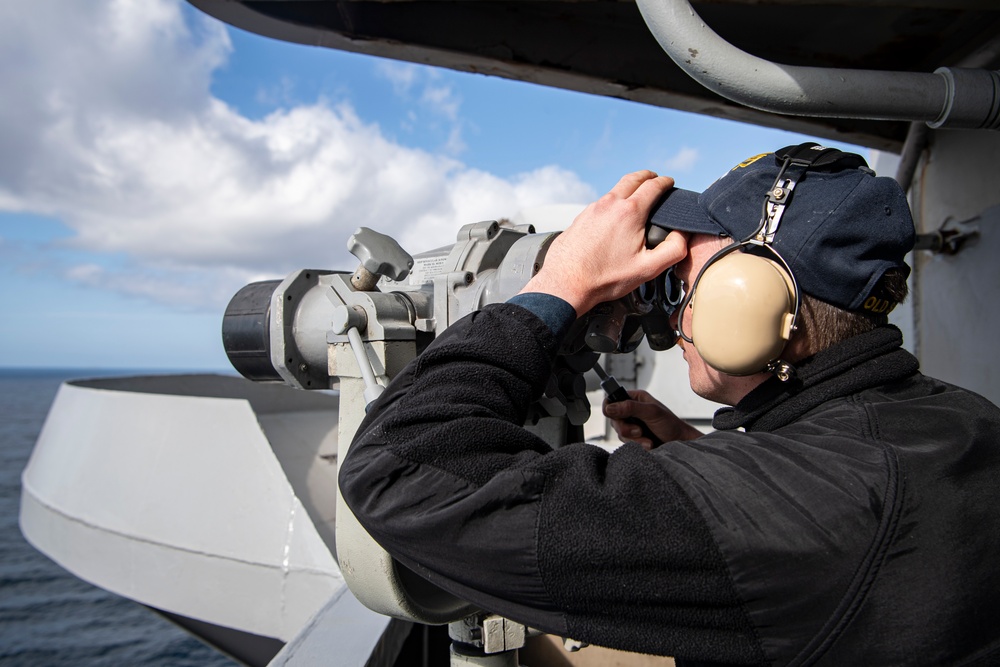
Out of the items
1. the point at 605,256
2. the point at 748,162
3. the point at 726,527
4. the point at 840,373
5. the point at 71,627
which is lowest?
the point at 71,627

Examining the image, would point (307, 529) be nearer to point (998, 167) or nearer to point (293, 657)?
point (293, 657)

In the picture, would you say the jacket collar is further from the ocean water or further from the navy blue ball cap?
the ocean water

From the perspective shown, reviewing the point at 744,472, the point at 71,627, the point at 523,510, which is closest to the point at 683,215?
the point at 744,472

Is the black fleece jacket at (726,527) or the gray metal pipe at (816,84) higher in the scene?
the gray metal pipe at (816,84)

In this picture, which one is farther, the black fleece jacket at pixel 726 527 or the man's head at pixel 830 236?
the man's head at pixel 830 236

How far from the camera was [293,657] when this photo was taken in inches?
72.0

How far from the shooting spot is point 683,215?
3.39ft

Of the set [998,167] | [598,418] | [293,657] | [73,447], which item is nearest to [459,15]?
[998,167]

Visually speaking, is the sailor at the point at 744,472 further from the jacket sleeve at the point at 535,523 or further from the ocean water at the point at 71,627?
the ocean water at the point at 71,627

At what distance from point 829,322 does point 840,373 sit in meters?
0.07

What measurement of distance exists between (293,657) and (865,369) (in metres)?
1.62

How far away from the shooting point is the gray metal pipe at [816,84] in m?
1.20

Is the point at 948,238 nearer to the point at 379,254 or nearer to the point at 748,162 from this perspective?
the point at 748,162

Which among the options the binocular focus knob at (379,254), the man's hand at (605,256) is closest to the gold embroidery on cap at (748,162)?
the man's hand at (605,256)
